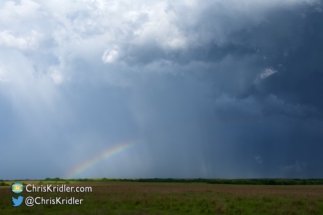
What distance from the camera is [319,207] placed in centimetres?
3198

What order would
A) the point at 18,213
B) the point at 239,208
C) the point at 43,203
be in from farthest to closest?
the point at 43,203, the point at 239,208, the point at 18,213

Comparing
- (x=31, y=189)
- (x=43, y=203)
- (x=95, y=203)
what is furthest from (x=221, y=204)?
(x=31, y=189)

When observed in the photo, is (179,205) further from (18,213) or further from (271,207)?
(18,213)

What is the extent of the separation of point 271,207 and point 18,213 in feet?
71.7

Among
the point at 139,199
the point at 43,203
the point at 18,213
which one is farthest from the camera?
the point at 139,199

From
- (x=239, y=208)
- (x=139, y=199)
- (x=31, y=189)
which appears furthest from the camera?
(x=31, y=189)

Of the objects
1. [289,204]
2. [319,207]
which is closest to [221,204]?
[289,204]

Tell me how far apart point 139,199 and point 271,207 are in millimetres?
12952

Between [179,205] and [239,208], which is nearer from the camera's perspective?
[239,208]

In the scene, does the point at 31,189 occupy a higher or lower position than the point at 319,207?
higher

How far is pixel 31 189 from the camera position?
46.5 m

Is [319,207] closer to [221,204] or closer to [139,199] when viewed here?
[221,204]

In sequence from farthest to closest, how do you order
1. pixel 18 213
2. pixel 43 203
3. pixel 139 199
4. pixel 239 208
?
pixel 139 199 < pixel 43 203 < pixel 239 208 < pixel 18 213

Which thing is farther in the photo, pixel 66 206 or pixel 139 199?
pixel 139 199
